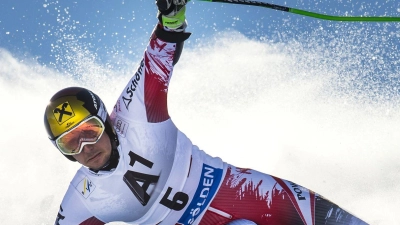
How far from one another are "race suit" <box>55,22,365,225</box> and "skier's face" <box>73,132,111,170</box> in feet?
0.35

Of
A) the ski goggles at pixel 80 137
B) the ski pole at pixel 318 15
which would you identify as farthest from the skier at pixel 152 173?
the ski pole at pixel 318 15

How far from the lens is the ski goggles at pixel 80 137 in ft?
12.2

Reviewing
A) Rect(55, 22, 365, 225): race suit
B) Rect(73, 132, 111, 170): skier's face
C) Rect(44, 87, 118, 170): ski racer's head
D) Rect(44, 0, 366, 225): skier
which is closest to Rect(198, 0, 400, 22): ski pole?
Rect(44, 0, 366, 225): skier

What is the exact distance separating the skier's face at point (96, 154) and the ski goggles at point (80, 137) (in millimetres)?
38

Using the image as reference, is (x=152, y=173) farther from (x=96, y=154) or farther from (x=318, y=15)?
(x=318, y=15)

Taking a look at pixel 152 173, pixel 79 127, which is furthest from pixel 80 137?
pixel 152 173

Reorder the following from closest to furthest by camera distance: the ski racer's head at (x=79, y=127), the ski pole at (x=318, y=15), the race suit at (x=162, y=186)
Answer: the ski pole at (x=318, y=15), the ski racer's head at (x=79, y=127), the race suit at (x=162, y=186)

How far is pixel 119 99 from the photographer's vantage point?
4.09 m

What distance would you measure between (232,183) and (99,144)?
1.08m

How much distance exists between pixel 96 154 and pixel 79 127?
9.3 inches

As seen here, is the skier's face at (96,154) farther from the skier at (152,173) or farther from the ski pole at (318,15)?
the ski pole at (318,15)

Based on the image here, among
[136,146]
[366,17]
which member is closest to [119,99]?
[136,146]

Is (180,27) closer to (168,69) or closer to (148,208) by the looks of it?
(168,69)

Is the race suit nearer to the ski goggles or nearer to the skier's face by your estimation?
the skier's face
